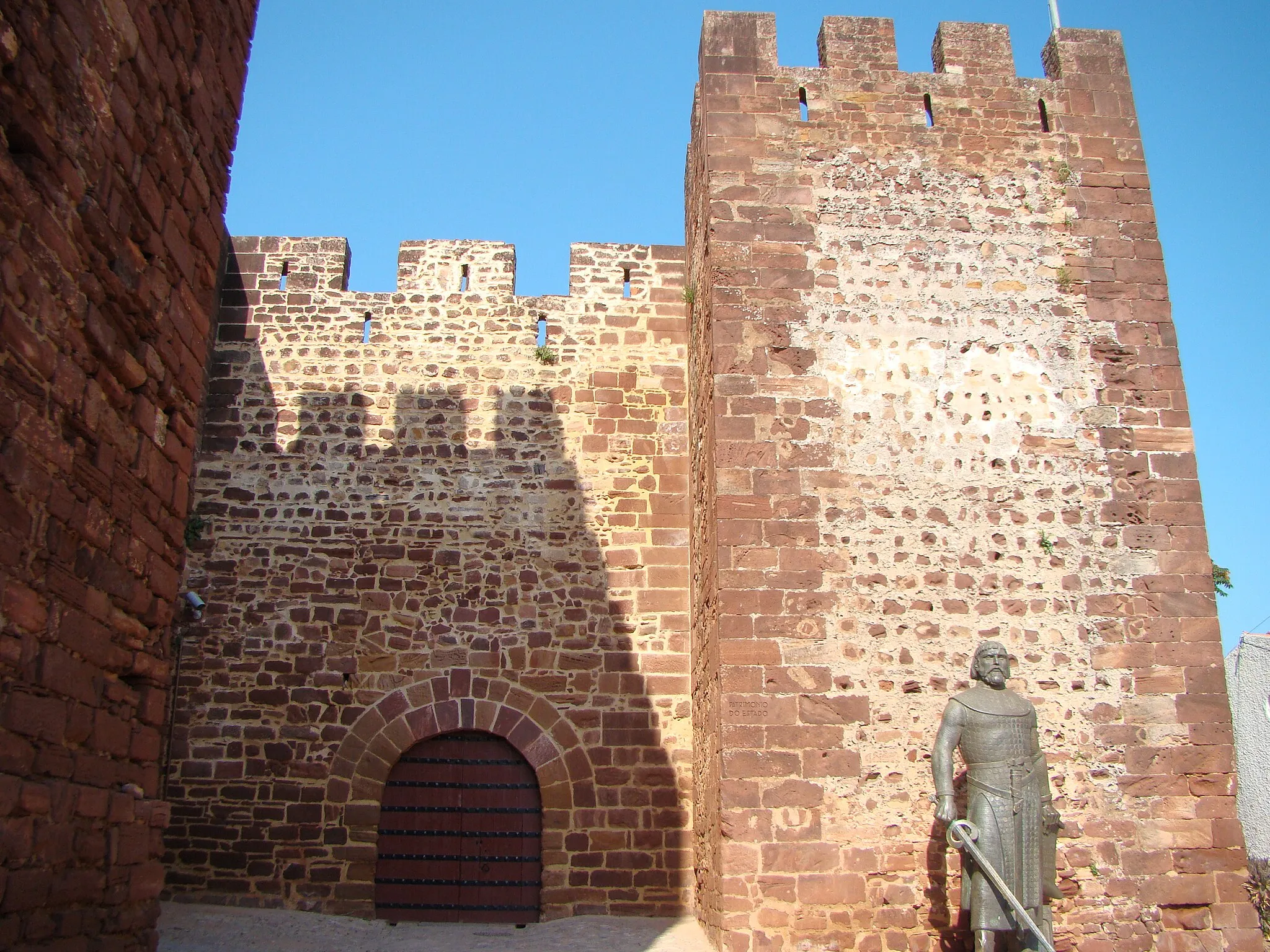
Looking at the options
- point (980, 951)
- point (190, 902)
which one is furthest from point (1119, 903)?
point (190, 902)

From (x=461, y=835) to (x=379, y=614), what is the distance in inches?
75.2

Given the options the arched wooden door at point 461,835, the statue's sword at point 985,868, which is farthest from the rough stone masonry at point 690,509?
the statue's sword at point 985,868

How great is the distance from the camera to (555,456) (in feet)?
31.9

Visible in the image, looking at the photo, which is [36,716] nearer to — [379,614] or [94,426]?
[94,426]

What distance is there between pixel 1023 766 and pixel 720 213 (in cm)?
442

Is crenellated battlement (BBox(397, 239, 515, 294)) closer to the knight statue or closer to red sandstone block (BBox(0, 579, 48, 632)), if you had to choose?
the knight statue

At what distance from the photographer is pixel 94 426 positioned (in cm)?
444

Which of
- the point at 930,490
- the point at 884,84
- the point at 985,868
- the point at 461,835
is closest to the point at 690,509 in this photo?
the point at 930,490

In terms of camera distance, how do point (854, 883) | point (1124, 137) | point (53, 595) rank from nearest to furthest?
point (53, 595)
point (854, 883)
point (1124, 137)

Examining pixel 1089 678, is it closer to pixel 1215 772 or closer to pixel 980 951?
pixel 1215 772

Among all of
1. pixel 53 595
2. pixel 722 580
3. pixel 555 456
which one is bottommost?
pixel 53 595

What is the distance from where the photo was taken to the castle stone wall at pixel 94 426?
3.84 meters

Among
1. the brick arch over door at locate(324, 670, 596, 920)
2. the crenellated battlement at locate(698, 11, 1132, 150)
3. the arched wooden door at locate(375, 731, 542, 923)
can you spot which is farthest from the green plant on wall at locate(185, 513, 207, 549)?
the crenellated battlement at locate(698, 11, 1132, 150)

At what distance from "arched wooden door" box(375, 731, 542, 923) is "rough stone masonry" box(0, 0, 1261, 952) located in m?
0.16
